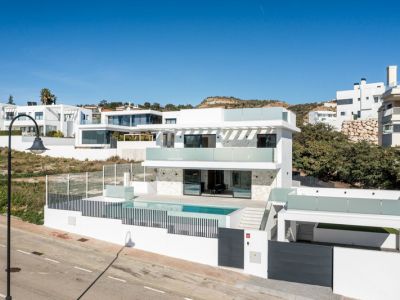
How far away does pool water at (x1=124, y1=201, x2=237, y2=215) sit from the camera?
67.8ft

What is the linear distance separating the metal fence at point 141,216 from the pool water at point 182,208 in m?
1.59

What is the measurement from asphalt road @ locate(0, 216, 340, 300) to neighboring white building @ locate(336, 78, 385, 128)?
53.7m

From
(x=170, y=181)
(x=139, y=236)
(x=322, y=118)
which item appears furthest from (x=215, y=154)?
(x=322, y=118)

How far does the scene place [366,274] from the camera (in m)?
15.1

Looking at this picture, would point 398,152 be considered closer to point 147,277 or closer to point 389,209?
point 389,209

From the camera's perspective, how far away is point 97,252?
1895cm

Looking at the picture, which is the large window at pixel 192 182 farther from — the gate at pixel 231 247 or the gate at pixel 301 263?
the gate at pixel 301 263

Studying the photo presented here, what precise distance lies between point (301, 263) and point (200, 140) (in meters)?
14.1

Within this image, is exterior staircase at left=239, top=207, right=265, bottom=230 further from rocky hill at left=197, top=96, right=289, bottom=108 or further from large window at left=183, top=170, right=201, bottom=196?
rocky hill at left=197, top=96, right=289, bottom=108

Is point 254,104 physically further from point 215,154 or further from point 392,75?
point 215,154

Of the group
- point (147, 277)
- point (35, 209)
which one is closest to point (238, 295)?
point (147, 277)

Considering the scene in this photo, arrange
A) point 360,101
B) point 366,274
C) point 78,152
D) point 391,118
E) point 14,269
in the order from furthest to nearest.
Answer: point 360,101 → point 78,152 → point 391,118 → point 14,269 → point 366,274

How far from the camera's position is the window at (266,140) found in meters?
25.7

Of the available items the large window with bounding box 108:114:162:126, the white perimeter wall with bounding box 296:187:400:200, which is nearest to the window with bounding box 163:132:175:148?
the white perimeter wall with bounding box 296:187:400:200
